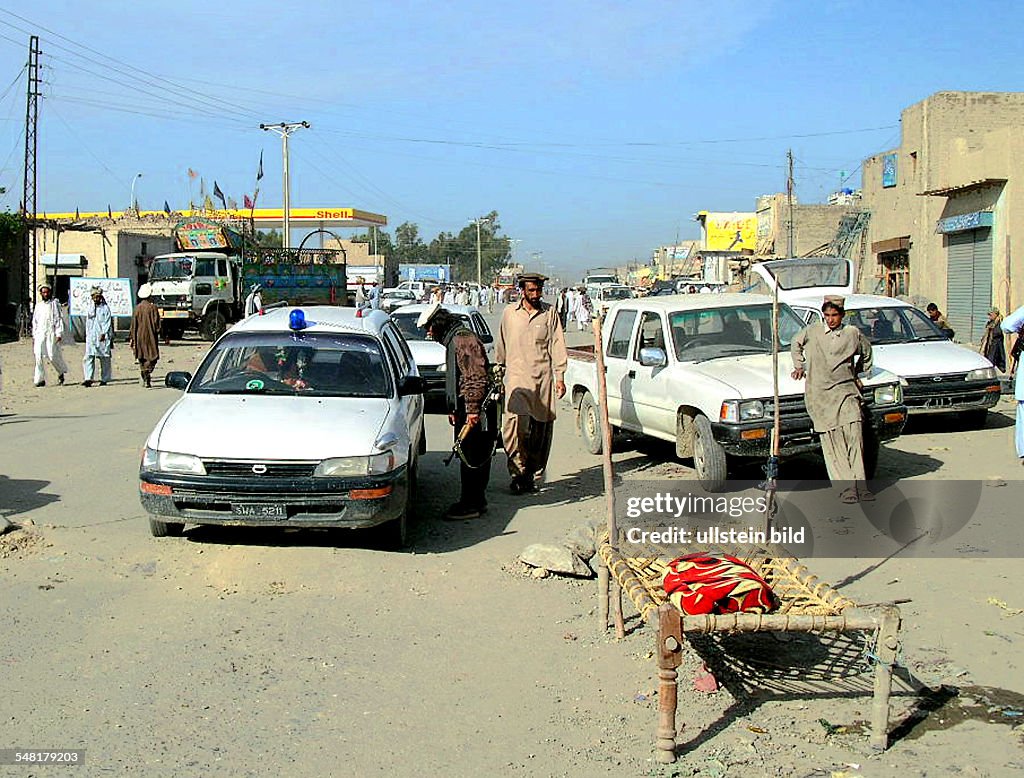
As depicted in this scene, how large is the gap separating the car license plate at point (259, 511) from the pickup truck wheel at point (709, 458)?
4.03 meters

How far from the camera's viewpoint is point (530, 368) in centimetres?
900

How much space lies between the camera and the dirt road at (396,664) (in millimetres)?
4188

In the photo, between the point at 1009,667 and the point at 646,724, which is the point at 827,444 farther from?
the point at 646,724

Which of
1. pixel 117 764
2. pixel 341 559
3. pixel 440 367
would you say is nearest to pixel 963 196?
pixel 440 367

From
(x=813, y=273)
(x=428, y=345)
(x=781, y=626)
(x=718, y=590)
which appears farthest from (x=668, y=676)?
(x=813, y=273)

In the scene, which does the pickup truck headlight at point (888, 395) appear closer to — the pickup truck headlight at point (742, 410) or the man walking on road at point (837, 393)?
the pickup truck headlight at point (742, 410)

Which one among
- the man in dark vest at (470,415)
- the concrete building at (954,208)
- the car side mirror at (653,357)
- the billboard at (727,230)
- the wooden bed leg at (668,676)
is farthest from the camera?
the billboard at (727,230)

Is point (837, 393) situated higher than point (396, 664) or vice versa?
point (837, 393)

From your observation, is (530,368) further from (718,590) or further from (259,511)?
(718,590)

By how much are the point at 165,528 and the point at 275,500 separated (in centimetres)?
124

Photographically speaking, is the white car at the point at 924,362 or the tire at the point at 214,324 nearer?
the white car at the point at 924,362

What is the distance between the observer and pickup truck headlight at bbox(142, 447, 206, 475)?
6.72 metres

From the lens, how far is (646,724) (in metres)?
4.48

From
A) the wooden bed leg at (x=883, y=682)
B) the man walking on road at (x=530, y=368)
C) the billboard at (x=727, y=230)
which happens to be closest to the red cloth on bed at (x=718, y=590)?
the wooden bed leg at (x=883, y=682)
